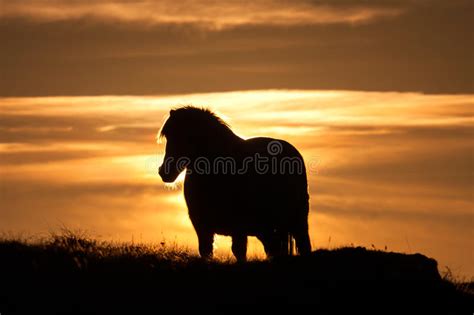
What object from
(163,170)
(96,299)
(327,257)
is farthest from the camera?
(163,170)

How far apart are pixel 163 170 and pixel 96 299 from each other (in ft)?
15.1

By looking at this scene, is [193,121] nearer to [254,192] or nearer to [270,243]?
[254,192]

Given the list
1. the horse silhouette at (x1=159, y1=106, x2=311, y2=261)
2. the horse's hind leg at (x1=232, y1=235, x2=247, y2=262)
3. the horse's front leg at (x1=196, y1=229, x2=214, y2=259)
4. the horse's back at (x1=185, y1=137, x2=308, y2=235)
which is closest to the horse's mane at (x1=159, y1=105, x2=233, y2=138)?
the horse silhouette at (x1=159, y1=106, x2=311, y2=261)

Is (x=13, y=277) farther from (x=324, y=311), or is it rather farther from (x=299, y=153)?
(x=299, y=153)

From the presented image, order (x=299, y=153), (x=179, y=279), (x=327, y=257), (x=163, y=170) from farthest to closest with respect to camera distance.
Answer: (x=299, y=153), (x=163, y=170), (x=327, y=257), (x=179, y=279)

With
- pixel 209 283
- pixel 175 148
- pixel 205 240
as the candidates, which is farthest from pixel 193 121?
pixel 209 283

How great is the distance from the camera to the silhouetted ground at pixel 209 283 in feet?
36.8

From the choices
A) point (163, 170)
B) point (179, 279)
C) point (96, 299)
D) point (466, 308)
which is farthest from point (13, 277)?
point (466, 308)

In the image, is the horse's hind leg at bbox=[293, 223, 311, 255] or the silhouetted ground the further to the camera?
the horse's hind leg at bbox=[293, 223, 311, 255]

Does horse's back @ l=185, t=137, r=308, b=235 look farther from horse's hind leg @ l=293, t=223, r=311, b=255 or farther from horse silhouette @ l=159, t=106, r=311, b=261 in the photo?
horse's hind leg @ l=293, t=223, r=311, b=255

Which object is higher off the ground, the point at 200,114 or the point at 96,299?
the point at 200,114

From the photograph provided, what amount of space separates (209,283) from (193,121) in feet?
14.4

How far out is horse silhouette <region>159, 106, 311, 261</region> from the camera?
50.3ft

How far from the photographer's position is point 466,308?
12562 millimetres
